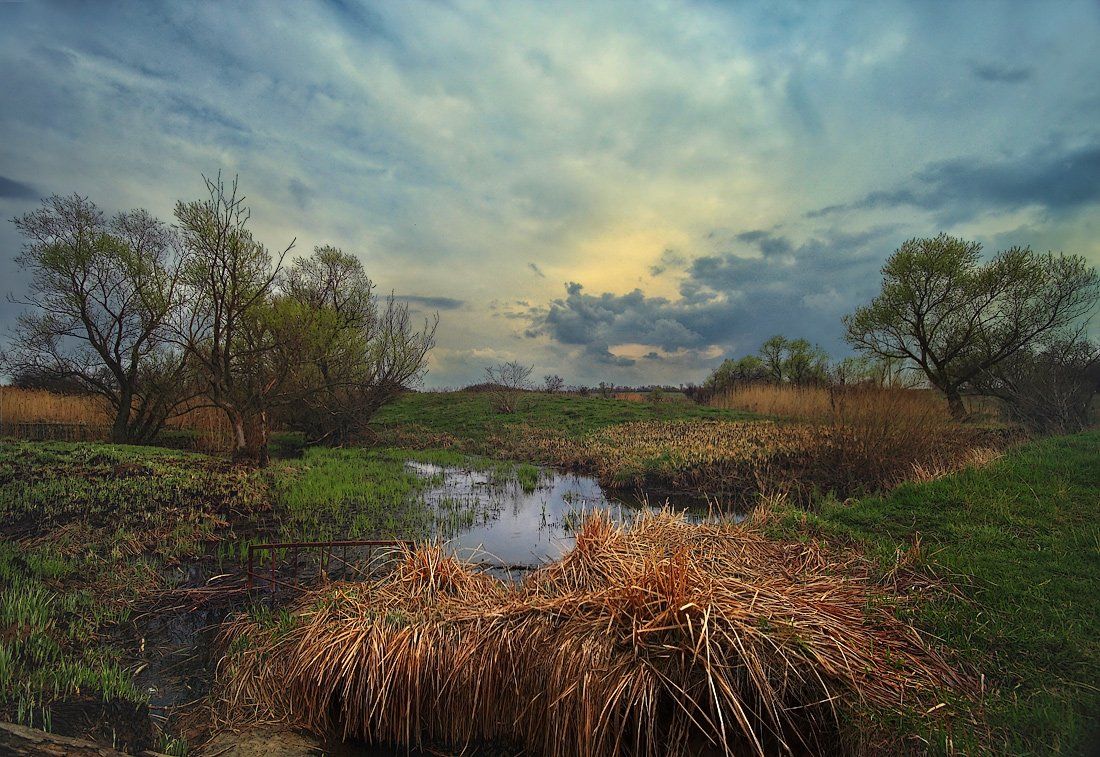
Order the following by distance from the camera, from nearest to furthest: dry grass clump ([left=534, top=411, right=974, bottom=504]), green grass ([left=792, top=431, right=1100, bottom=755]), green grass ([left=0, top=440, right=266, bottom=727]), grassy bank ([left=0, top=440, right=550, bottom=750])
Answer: green grass ([left=792, top=431, right=1100, bottom=755]) < grassy bank ([left=0, top=440, right=550, bottom=750]) < green grass ([left=0, top=440, right=266, bottom=727]) < dry grass clump ([left=534, top=411, right=974, bottom=504])

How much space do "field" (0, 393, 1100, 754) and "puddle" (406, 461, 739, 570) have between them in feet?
1.97

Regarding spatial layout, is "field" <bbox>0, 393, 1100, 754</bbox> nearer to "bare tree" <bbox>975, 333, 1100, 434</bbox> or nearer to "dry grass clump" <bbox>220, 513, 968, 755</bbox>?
"dry grass clump" <bbox>220, 513, 968, 755</bbox>

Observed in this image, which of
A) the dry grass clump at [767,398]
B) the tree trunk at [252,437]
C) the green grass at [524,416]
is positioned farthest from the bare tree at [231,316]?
→ the dry grass clump at [767,398]

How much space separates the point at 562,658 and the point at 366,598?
2.13 metres

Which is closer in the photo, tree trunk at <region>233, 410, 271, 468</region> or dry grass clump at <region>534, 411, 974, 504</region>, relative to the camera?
dry grass clump at <region>534, 411, 974, 504</region>

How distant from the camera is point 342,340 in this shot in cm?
2145

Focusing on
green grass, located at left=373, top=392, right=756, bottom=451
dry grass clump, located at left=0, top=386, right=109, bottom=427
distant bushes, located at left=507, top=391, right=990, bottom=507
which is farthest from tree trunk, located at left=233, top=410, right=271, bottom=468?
distant bushes, located at left=507, top=391, right=990, bottom=507

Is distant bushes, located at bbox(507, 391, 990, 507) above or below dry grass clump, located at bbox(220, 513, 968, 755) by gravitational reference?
above

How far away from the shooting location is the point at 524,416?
28.6 meters

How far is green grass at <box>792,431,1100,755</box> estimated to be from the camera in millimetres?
3848

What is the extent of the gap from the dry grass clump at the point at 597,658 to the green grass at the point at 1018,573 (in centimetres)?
46

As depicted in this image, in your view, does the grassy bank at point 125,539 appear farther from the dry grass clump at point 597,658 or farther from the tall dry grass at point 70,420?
the tall dry grass at point 70,420

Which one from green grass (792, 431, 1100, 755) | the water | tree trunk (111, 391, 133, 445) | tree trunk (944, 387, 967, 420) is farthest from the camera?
tree trunk (944, 387, 967, 420)

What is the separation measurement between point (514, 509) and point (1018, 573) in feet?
29.0
